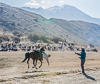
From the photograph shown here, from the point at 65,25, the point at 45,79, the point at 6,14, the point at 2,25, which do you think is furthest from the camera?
the point at 65,25

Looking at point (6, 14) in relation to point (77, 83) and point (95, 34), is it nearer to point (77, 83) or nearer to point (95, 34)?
point (95, 34)

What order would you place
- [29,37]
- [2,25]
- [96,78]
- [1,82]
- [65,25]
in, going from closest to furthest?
[1,82] → [96,78] → [29,37] → [2,25] → [65,25]

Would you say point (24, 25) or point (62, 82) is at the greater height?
point (24, 25)

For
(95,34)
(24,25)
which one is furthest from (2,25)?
(95,34)

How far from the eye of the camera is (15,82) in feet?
35.8

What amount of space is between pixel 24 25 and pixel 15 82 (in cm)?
9635

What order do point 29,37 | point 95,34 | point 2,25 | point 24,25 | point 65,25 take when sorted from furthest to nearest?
point 95,34, point 65,25, point 24,25, point 2,25, point 29,37

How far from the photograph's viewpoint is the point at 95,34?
182875 mm

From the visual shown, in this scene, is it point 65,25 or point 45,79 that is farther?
point 65,25

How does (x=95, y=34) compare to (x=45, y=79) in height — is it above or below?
above

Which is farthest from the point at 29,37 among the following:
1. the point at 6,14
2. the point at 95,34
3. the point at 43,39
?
the point at 95,34

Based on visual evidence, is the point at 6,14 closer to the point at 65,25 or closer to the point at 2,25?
the point at 2,25

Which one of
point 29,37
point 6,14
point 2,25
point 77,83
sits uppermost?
point 6,14

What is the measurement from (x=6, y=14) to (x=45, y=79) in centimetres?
11260
